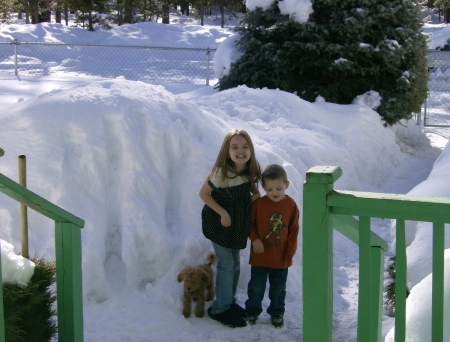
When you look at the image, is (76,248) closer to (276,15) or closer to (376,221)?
(376,221)

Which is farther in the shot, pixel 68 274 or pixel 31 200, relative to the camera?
pixel 68 274

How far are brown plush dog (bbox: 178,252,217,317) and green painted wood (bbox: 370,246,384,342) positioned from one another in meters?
1.67

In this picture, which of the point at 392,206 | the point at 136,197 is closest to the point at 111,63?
the point at 136,197

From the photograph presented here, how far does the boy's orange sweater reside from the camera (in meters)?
4.02

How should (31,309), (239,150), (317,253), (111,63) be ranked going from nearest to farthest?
(317,253) < (31,309) < (239,150) < (111,63)

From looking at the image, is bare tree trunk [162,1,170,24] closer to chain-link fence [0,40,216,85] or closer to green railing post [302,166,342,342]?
chain-link fence [0,40,216,85]

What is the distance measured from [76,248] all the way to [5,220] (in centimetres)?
160

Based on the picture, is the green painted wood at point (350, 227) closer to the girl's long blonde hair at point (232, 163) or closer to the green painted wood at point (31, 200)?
the green painted wood at point (31, 200)

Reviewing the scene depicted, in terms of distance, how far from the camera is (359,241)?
7.52 ft

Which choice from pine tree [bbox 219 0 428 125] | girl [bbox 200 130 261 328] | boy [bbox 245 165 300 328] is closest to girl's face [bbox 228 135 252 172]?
girl [bbox 200 130 261 328]

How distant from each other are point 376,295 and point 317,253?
0.51 m

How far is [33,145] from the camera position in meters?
5.02

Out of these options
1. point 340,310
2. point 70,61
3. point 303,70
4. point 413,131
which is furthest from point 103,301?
point 70,61

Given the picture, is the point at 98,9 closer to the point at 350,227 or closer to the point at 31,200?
the point at 31,200
